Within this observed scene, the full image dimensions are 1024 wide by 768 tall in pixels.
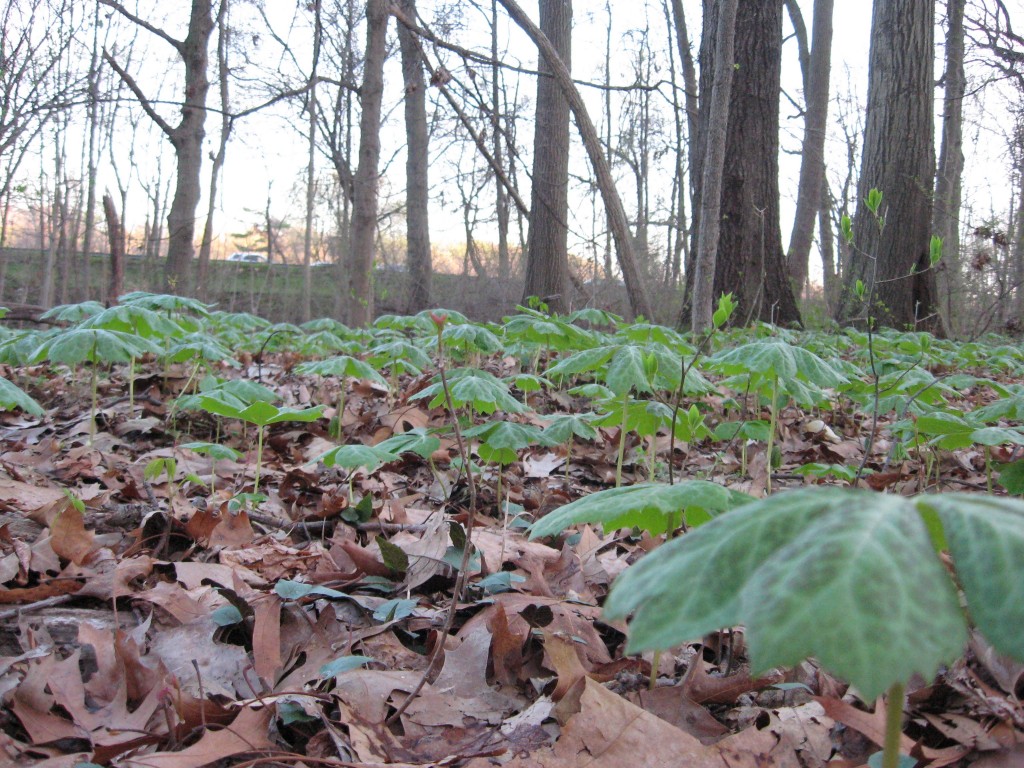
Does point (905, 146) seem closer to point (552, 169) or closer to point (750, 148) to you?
→ point (750, 148)

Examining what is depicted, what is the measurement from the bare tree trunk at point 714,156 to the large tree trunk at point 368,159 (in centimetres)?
283

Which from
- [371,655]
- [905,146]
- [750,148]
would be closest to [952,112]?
[905,146]

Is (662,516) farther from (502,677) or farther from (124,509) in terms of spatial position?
(124,509)

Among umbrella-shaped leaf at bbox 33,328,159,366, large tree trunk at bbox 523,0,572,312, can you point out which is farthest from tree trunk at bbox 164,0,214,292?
umbrella-shaped leaf at bbox 33,328,159,366

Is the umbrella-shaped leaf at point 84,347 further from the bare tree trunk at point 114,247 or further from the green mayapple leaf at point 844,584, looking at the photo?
the bare tree trunk at point 114,247

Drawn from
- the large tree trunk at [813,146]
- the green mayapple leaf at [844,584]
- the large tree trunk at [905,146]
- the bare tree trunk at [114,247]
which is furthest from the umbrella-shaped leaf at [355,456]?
the large tree trunk at [813,146]

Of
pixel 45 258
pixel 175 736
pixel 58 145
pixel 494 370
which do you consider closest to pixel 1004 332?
pixel 494 370

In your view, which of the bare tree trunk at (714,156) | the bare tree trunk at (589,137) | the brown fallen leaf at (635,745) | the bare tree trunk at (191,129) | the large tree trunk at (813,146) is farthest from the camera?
the large tree trunk at (813,146)

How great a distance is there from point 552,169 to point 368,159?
85.1 inches

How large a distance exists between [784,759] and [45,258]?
24045 mm

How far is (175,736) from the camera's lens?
1117 mm

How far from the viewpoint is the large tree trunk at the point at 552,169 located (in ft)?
23.8

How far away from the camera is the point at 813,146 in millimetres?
12367

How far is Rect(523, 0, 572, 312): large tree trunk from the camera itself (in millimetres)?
7250
